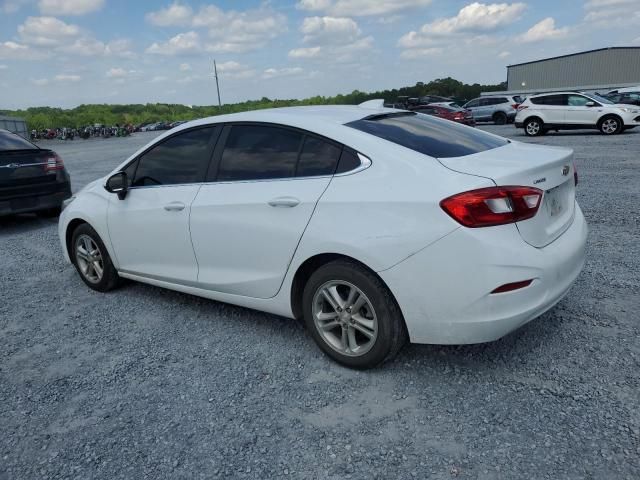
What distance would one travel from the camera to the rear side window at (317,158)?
9.85 feet

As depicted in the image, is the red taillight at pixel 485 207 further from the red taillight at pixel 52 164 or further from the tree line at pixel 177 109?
the tree line at pixel 177 109

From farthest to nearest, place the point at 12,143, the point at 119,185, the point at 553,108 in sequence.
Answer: the point at 553,108
the point at 12,143
the point at 119,185

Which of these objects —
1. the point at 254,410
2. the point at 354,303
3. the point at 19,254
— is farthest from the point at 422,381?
the point at 19,254

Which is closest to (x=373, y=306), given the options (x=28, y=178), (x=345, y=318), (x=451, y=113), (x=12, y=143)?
(x=345, y=318)

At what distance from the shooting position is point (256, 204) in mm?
3199

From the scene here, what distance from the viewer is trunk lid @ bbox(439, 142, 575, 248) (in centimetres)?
262

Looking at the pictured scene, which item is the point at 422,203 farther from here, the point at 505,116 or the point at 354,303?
the point at 505,116

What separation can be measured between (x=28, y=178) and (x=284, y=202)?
19.6 feet

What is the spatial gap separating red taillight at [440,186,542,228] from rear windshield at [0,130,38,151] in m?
7.06

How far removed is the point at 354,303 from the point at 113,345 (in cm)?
183

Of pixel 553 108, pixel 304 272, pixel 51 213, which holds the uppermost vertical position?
pixel 553 108

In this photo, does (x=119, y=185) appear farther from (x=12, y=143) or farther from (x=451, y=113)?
(x=451, y=113)

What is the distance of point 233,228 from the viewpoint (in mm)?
3322

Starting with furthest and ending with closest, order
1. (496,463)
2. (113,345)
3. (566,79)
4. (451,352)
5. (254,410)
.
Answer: (566,79), (113,345), (451,352), (254,410), (496,463)
